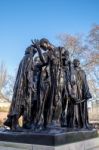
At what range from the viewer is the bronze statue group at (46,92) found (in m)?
8.34

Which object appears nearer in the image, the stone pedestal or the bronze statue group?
the stone pedestal

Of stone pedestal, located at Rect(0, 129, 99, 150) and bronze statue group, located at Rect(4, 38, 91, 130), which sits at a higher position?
bronze statue group, located at Rect(4, 38, 91, 130)

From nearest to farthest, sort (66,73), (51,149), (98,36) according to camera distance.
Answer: (51,149) < (66,73) < (98,36)

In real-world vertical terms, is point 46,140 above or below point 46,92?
below

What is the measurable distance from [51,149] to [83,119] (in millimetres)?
2921

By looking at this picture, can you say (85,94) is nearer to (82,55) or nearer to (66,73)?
(66,73)

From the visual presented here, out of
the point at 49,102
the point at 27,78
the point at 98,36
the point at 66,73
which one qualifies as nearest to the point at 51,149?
the point at 49,102

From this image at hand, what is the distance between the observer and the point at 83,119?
943 cm

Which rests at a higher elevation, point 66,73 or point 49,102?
point 66,73

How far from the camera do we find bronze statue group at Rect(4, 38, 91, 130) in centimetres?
A: 834

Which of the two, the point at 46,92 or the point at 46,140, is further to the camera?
the point at 46,92

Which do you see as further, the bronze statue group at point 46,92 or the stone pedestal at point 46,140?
the bronze statue group at point 46,92

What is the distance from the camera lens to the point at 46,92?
27.7ft

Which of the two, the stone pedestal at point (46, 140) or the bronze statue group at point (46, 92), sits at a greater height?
the bronze statue group at point (46, 92)
